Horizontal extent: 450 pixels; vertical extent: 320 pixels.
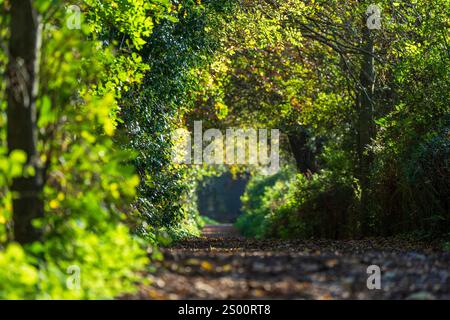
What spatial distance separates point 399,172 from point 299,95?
359 inches

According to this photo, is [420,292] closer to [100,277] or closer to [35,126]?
[100,277]

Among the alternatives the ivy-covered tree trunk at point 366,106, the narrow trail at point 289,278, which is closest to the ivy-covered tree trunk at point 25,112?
the narrow trail at point 289,278

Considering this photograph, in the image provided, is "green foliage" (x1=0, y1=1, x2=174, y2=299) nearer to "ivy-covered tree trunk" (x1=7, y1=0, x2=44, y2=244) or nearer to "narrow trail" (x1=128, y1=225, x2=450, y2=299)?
"ivy-covered tree trunk" (x1=7, y1=0, x2=44, y2=244)

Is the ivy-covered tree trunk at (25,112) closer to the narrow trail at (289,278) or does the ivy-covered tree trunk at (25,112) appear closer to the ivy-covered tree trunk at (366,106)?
the narrow trail at (289,278)

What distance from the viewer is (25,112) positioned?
6602mm

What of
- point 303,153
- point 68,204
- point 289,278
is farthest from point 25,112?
point 303,153

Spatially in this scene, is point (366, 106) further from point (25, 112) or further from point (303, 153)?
point (25, 112)

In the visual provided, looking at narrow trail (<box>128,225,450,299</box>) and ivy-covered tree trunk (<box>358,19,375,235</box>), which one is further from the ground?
ivy-covered tree trunk (<box>358,19,375,235</box>)

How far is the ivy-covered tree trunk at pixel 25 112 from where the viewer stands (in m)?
6.55

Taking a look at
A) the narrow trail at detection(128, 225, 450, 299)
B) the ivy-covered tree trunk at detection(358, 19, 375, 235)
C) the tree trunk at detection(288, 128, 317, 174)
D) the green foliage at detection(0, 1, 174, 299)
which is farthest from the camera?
the tree trunk at detection(288, 128, 317, 174)

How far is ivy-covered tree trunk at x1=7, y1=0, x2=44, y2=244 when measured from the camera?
6.55m

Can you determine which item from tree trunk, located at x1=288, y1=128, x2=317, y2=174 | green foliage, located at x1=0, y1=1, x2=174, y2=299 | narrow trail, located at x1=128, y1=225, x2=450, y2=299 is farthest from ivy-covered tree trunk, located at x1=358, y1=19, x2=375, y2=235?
green foliage, located at x1=0, y1=1, x2=174, y2=299

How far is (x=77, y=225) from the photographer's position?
6.38 metres

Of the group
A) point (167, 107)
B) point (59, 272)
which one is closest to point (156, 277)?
point (59, 272)
